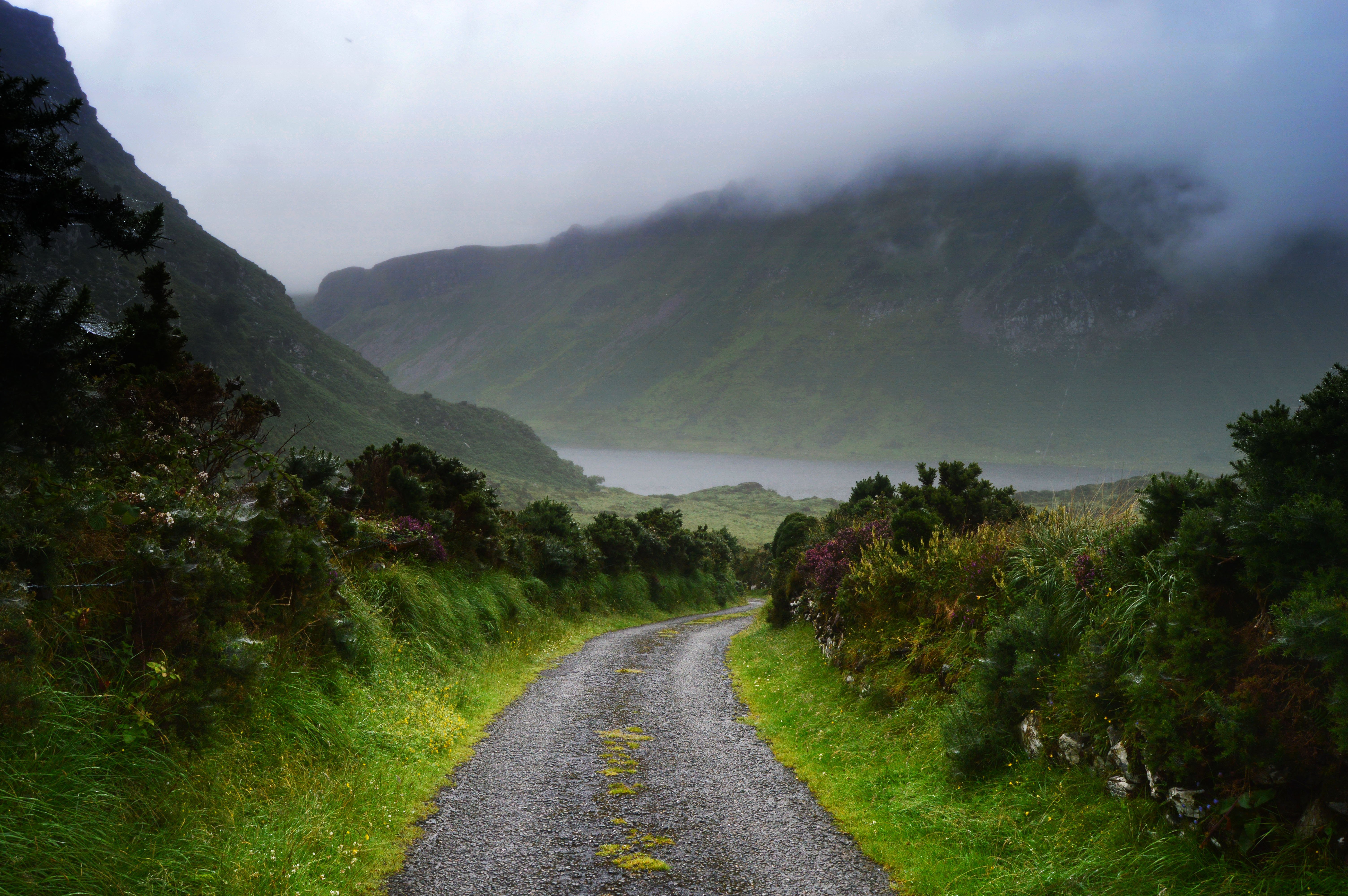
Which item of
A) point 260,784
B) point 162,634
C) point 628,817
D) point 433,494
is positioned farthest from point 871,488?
point 162,634

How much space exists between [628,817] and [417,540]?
9808 millimetres

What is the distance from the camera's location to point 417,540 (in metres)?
15.4

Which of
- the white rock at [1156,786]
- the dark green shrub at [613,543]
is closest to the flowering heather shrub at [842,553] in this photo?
the white rock at [1156,786]

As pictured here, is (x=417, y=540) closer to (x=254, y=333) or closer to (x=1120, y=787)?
(x=1120, y=787)

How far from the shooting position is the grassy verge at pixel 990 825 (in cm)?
486

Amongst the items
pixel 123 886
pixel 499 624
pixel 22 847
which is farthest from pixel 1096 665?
pixel 499 624

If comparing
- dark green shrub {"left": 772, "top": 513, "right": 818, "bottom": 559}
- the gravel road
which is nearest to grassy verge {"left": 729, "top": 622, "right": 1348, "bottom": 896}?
the gravel road

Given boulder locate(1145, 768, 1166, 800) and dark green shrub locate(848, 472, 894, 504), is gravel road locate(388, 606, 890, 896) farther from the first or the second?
dark green shrub locate(848, 472, 894, 504)

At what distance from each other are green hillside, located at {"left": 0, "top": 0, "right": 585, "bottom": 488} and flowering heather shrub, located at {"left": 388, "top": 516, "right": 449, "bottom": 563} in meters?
55.8

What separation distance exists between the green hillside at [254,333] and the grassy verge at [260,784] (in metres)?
62.1

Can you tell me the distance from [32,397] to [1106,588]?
372 inches

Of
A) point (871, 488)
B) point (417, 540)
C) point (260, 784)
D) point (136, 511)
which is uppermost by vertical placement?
point (871, 488)

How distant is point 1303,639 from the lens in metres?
4.43

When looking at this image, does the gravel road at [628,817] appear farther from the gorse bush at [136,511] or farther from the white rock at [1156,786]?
the gorse bush at [136,511]
